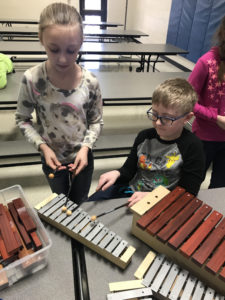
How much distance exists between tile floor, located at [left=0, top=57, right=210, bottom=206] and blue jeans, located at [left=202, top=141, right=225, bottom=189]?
845 mm

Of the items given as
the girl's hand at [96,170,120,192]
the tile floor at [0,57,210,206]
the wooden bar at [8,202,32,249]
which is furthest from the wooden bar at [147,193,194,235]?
the tile floor at [0,57,210,206]

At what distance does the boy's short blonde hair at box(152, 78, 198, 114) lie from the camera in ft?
3.94

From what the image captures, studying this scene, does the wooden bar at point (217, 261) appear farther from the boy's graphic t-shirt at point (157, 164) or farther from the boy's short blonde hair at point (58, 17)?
the boy's short blonde hair at point (58, 17)

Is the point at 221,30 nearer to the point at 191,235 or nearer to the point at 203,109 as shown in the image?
the point at 203,109

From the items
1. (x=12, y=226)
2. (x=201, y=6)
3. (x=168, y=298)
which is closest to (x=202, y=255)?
(x=168, y=298)

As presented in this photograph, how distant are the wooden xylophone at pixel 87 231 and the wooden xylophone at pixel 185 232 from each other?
0.12m

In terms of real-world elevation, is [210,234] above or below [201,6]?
below

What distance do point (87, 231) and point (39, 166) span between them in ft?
6.69

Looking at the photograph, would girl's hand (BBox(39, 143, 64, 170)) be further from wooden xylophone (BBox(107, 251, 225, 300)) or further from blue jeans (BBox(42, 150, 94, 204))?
wooden xylophone (BBox(107, 251, 225, 300))

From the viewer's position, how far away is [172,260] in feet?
3.13

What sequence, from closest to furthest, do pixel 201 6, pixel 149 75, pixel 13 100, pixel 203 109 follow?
pixel 203 109, pixel 13 100, pixel 149 75, pixel 201 6

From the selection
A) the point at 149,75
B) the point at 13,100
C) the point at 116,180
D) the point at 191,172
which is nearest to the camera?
the point at 191,172

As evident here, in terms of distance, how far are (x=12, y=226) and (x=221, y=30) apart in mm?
1661

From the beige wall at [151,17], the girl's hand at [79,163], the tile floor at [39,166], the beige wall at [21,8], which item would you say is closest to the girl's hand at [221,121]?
the girl's hand at [79,163]
